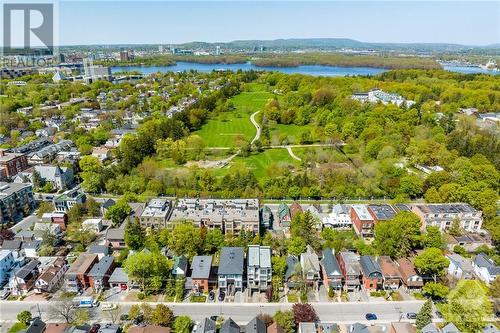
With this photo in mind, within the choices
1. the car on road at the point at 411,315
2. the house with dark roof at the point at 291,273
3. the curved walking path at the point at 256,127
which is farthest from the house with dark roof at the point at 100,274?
the curved walking path at the point at 256,127

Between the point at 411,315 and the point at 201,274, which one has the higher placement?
the point at 201,274

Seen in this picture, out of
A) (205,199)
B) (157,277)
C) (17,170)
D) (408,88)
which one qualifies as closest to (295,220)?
(205,199)

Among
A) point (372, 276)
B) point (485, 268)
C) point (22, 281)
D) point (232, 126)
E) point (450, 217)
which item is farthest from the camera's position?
point (232, 126)

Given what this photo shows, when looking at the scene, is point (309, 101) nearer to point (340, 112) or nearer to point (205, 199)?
point (340, 112)

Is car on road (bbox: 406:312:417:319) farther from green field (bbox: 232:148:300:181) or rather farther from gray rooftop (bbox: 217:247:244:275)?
green field (bbox: 232:148:300:181)

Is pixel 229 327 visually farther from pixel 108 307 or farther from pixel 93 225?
pixel 93 225

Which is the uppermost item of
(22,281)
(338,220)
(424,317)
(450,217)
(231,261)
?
(450,217)

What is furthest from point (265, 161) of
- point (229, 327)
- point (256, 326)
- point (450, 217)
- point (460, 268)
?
point (229, 327)
